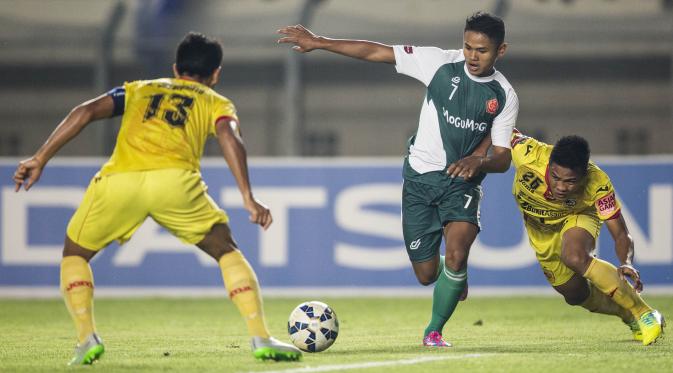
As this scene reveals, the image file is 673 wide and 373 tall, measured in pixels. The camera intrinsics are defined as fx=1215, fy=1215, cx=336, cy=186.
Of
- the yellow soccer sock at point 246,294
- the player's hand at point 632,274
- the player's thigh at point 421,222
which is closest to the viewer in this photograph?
the yellow soccer sock at point 246,294

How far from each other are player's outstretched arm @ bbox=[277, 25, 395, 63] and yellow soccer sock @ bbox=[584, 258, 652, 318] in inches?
71.7

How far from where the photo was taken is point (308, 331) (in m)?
7.10

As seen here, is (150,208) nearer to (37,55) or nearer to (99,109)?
(99,109)

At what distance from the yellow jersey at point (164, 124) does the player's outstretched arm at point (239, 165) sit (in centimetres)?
7

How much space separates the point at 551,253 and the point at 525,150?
73 cm

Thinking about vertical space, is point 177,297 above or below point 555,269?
below

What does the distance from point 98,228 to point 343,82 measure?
18492 mm

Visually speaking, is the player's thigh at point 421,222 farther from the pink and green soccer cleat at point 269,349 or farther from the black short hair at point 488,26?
the pink and green soccer cleat at point 269,349

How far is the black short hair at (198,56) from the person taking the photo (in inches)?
250

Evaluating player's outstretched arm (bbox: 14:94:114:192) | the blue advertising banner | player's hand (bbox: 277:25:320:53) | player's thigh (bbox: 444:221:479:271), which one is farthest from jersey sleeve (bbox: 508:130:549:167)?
the blue advertising banner

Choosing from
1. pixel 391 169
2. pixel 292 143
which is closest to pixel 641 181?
pixel 391 169

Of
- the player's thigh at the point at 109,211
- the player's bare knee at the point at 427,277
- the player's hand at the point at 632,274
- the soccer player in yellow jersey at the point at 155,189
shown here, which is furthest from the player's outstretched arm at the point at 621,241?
the player's thigh at the point at 109,211

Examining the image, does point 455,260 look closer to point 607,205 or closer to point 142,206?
point 607,205

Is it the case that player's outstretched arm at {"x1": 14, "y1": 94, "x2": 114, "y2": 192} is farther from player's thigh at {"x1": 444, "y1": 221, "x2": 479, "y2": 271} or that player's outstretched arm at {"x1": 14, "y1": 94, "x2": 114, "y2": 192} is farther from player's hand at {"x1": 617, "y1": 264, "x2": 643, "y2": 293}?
player's hand at {"x1": 617, "y1": 264, "x2": 643, "y2": 293}
